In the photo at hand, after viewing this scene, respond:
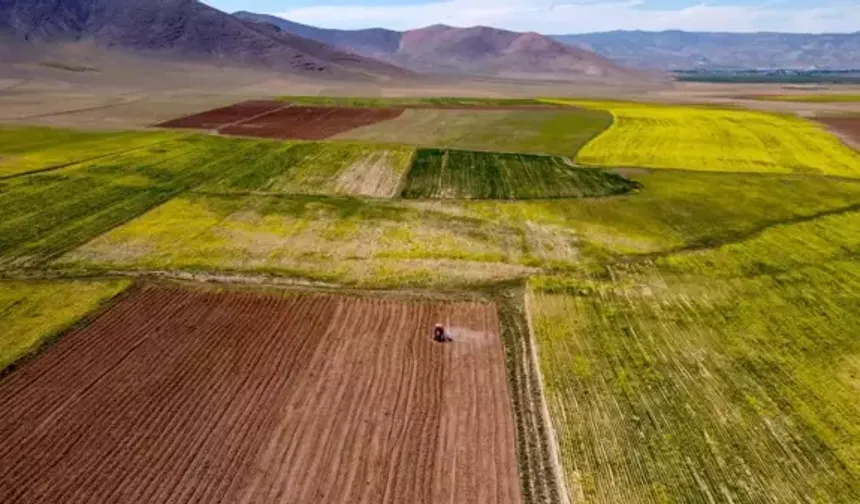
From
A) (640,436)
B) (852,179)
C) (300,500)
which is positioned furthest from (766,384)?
(852,179)

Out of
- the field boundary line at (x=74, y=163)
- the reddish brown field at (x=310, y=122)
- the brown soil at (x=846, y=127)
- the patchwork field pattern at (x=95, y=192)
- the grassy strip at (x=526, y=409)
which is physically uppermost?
the brown soil at (x=846, y=127)

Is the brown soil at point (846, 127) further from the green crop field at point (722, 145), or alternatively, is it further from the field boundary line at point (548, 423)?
the field boundary line at point (548, 423)

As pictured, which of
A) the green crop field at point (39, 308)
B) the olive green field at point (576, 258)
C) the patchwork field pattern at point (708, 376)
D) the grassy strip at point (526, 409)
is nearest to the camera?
the grassy strip at point (526, 409)

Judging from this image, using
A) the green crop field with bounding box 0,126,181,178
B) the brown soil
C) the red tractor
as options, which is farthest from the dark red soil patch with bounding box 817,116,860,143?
the green crop field with bounding box 0,126,181,178

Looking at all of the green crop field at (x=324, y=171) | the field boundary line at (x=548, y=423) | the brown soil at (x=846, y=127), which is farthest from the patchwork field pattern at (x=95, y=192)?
the brown soil at (x=846, y=127)

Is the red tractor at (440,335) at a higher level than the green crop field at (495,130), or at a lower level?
lower

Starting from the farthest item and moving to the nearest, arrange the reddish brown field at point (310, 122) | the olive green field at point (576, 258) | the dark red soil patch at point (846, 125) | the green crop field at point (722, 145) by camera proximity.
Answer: the dark red soil patch at point (846, 125) → the reddish brown field at point (310, 122) → the green crop field at point (722, 145) → the olive green field at point (576, 258)

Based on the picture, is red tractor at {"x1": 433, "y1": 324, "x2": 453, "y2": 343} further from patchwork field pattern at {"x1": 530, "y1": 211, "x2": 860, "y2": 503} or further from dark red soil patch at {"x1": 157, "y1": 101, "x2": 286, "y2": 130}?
dark red soil patch at {"x1": 157, "y1": 101, "x2": 286, "y2": 130}
